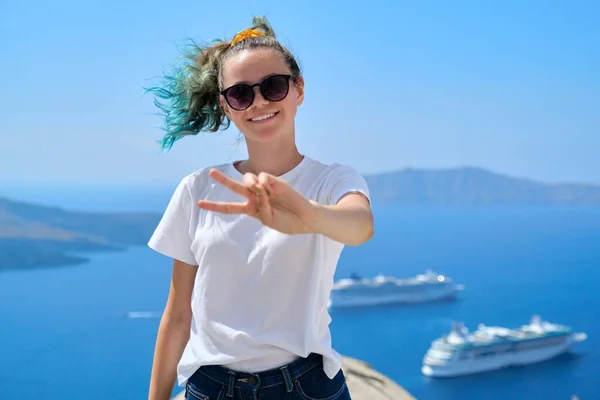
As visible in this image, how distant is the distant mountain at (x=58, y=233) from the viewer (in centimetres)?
1401

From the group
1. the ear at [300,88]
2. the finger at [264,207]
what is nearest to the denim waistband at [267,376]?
the finger at [264,207]

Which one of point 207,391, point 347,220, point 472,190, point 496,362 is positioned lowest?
point 496,362

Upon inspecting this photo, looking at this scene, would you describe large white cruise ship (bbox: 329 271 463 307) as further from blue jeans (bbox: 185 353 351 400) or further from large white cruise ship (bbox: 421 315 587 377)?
blue jeans (bbox: 185 353 351 400)

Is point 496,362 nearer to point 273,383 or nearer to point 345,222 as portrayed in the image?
point 273,383

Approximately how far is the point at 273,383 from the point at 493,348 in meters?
12.3

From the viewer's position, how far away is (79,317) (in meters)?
14.2

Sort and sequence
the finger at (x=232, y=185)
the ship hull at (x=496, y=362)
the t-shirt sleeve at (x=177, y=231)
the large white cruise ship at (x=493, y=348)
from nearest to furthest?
the finger at (x=232, y=185) → the t-shirt sleeve at (x=177, y=231) → the large white cruise ship at (x=493, y=348) → the ship hull at (x=496, y=362)

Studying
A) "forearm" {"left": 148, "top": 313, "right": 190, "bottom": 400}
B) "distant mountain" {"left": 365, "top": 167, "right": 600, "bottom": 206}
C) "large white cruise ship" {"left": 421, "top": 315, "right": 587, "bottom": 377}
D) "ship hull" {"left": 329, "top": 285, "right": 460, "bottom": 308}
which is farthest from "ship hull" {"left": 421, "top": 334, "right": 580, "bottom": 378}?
"forearm" {"left": 148, "top": 313, "right": 190, "bottom": 400}

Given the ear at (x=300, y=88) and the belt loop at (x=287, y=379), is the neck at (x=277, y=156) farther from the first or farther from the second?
the belt loop at (x=287, y=379)

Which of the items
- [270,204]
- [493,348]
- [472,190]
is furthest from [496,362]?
[270,204]

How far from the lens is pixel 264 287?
0.89 metres

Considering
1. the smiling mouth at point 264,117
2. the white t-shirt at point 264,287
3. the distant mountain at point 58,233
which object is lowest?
the distant mountain at point 58,233

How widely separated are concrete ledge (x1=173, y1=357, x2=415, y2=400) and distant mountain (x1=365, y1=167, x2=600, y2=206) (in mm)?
15362

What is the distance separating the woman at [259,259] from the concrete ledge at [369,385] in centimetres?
77
